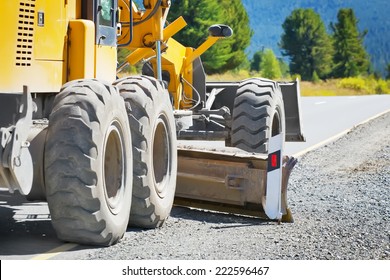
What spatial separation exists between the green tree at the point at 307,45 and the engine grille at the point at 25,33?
127m

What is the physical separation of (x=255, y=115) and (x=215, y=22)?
72.2m

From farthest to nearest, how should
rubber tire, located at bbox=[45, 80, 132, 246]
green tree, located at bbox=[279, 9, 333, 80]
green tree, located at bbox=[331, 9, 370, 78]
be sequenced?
green tree, located at bbox=[331, 9, 370, 78]
green tree, located at bbox=[279, 9, 333, 80]
rubber tire, located at bbox=[45, 80, 132, 246]

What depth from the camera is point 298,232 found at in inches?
390

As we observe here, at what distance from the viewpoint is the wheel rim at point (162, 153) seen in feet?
35.1

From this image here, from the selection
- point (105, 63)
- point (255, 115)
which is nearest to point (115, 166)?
point (105, 63)

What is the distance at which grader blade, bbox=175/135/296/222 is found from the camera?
10648 mm

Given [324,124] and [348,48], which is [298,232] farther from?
[348,48]

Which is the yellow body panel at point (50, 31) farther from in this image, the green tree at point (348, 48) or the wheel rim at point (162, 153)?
the green tree at point (348, 48)

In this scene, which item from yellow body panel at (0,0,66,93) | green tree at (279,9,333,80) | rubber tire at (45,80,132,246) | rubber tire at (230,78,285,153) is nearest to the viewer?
rubber tire at (45,80,132,246)

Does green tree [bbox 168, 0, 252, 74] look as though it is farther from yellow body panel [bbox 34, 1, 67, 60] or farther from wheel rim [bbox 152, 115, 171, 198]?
yellow body panel [bbox 34, 1, 67, 60]

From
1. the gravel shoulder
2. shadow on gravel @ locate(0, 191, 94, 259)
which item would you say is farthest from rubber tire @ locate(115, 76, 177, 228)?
shadow on gravel @ locate(0, 191, 94, 259)

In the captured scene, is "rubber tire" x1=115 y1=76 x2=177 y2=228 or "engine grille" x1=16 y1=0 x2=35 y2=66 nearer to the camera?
"engine grille" x1=16 y1=0 x2=35 y2=66

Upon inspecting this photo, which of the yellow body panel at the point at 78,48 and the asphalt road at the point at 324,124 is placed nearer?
the yellow body panel at the point at 78,48

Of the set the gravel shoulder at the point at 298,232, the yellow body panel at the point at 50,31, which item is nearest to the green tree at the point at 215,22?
the gravel shoulder at the point at 298,232
